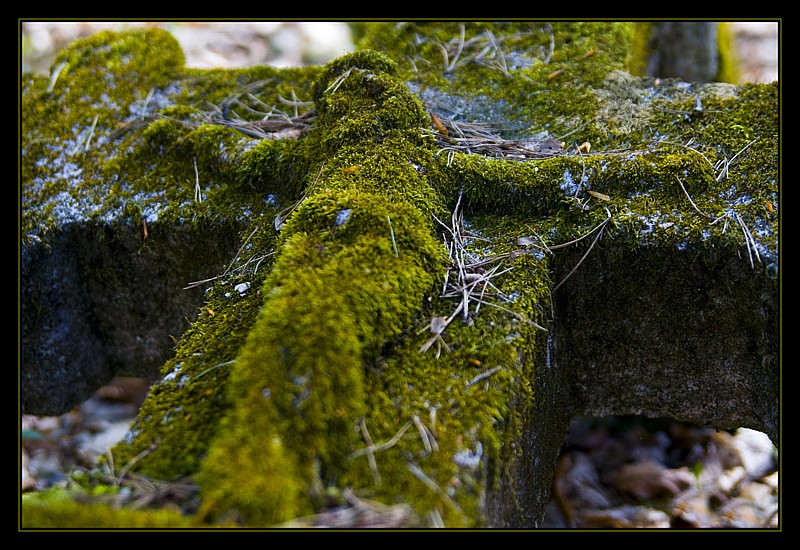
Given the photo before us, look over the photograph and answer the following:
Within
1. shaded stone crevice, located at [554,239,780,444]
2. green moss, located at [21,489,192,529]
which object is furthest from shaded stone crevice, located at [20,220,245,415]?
shaded stone crevice, located at [554,239,780,444]

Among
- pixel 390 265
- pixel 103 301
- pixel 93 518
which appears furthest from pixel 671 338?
pixel 103 301

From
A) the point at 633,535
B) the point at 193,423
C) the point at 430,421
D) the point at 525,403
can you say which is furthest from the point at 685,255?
the point at 193,423

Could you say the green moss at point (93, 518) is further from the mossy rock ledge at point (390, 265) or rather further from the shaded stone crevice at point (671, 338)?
the shaded stone crevice at point (671, 338)

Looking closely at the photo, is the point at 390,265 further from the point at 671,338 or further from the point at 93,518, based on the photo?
the point at 671,338

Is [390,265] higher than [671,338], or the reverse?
[390,265]

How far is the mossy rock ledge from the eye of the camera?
1.62 metres

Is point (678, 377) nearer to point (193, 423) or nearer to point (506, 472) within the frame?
point (506, 472)

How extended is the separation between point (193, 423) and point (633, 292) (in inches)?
65.2

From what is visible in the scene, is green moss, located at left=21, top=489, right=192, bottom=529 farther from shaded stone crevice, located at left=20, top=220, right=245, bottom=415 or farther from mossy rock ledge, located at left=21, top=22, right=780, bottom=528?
shaded stone crevice, located at left=20, top=220, right=245, bottom=415

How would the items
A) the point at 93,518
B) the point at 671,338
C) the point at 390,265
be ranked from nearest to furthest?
the point at 93,518 → the point at 390,265 → the point at 671,338

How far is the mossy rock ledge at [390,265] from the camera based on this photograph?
162 cm

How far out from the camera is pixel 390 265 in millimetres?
1972

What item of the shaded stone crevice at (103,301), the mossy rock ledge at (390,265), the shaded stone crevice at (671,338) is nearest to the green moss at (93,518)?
the mossy rock ledge at (390,265)

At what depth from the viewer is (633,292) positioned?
93.2 inches
